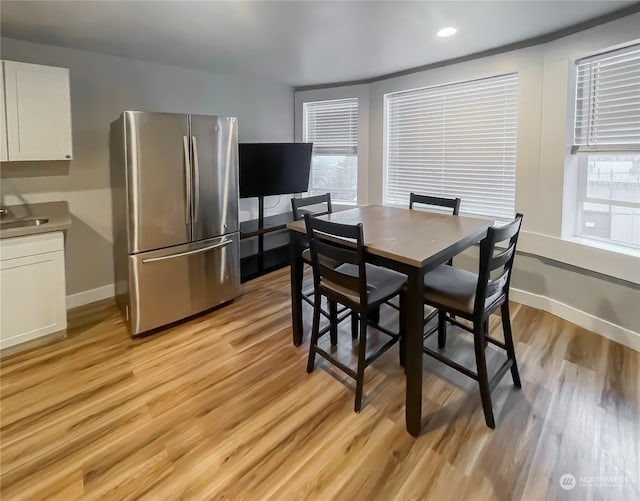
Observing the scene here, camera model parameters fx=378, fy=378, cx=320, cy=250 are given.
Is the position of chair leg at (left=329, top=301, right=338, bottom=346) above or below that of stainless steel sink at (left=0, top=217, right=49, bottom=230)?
below

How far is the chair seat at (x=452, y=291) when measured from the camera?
2.04m

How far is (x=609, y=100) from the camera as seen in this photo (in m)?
2.77

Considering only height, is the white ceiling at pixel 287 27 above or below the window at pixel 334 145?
above

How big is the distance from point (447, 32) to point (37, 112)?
10.3 ft

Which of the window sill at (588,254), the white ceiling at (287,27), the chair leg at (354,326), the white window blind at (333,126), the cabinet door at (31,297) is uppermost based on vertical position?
the white ceiling at (287,27)

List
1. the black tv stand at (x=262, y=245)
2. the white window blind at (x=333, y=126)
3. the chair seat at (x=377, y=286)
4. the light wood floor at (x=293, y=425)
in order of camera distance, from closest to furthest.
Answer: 1. the light wood floor at (x=293, y=425)
2. the chair seat at (x=377, y=286)
3. the black tv stand at (x=262, y=245)
4. the white window blind at (x=333, y=126)

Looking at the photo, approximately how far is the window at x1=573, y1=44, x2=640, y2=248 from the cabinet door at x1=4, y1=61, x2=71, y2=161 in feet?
13.2

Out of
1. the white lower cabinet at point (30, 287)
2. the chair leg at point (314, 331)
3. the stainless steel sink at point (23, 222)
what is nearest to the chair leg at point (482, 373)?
the chair leg at point (314, 331)

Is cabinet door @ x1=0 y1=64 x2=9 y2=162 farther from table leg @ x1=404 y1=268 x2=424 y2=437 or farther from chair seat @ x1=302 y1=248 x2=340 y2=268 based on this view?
table leg @ x1=404 y1=268 x2=424 y2=437

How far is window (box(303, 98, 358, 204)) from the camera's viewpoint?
15.9 feet

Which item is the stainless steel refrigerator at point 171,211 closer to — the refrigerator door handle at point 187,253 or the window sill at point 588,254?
the refrigerator door handle at point 187,253

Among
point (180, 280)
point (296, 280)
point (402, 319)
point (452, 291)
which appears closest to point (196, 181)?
point (180, 280)

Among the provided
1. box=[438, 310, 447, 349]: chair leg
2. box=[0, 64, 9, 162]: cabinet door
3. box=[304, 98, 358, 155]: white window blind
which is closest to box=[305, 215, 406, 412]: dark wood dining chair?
box=[438, 310, 447, 349]: chair leg

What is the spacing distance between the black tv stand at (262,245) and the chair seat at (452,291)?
230 centimetres
